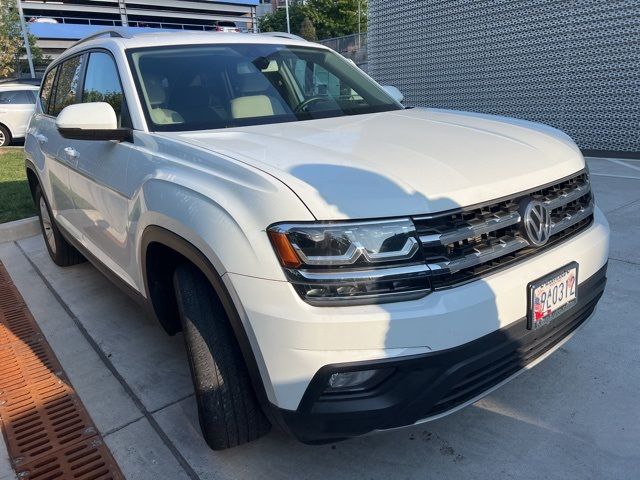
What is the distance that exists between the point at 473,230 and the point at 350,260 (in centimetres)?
47

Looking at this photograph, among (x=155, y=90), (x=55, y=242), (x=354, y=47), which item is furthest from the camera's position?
(x=354, y=47)

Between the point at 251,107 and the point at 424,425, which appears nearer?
A: the point at 424,425

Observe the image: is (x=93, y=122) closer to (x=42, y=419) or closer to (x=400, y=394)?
(x=42, y=419)

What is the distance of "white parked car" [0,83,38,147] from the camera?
45.0 feet

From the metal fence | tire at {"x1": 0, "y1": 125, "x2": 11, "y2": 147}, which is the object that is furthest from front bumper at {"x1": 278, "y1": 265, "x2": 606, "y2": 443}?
tire at {"x1": 0, "y1": 125, "x2": 11, "y2": 147}

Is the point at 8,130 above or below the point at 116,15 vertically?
below

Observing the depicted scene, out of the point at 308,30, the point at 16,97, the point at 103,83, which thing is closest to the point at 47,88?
the point at 103,83

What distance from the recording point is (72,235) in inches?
153

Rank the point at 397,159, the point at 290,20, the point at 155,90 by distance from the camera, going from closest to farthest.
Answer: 1. the point at 397,159
2. the point at 155,90
3. the point at 290,20

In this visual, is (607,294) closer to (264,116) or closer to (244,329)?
(264,116)

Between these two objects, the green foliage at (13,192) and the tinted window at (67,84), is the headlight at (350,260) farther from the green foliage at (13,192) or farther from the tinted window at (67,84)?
the green foliage at (13,192)

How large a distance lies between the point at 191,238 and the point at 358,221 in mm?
691

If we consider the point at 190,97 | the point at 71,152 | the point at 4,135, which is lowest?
the point at 4,135

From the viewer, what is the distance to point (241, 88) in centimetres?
303
